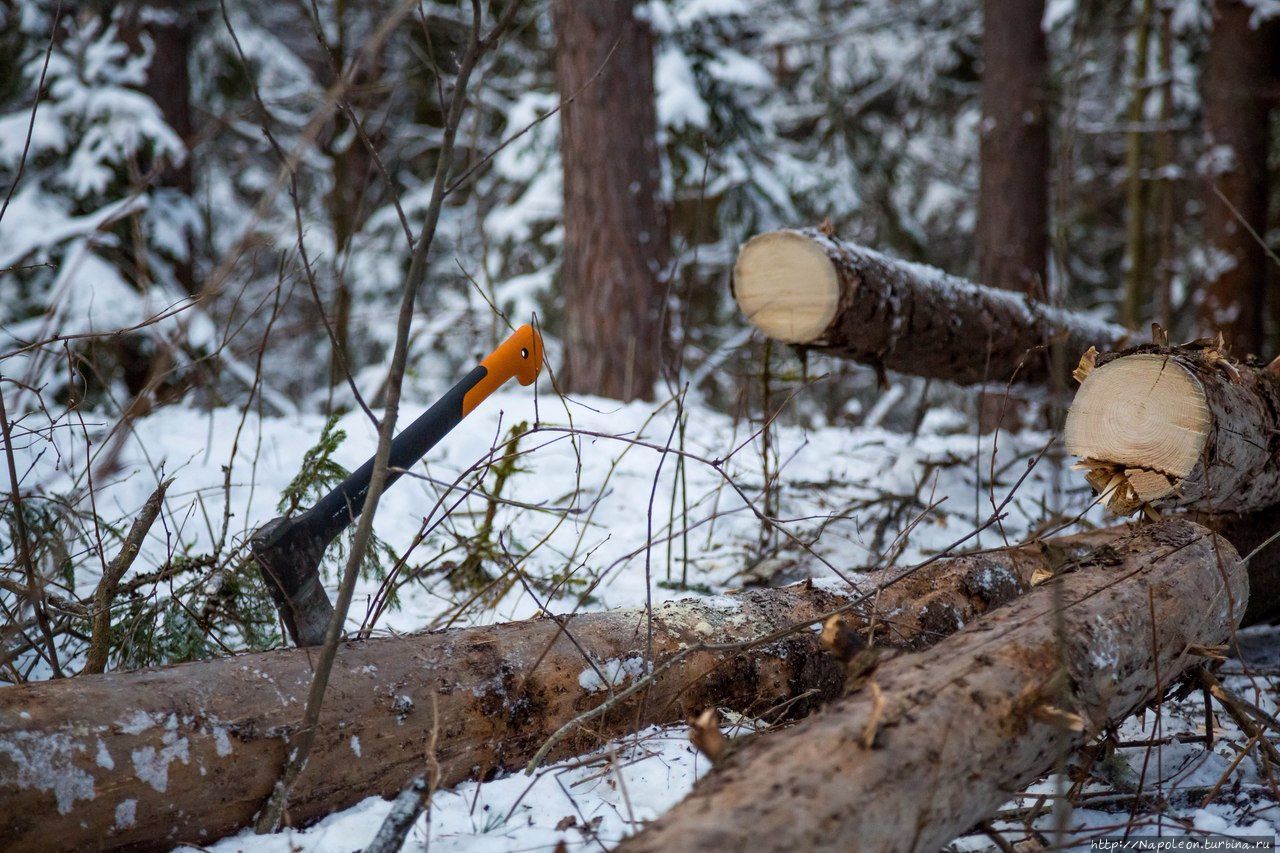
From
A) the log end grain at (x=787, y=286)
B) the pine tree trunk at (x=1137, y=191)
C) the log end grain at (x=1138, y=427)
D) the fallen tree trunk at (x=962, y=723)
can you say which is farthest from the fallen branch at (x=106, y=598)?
the pine tree trunk at (x=1137, y=191)

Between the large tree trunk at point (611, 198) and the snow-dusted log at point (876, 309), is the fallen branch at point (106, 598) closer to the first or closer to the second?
the snow-dusted log at point (876, 309)

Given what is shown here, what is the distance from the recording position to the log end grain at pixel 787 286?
293cm

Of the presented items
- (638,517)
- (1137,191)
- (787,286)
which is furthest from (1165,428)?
(1137,191)

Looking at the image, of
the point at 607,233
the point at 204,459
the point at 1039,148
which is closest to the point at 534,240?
the point at 607,233

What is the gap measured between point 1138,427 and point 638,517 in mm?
1927

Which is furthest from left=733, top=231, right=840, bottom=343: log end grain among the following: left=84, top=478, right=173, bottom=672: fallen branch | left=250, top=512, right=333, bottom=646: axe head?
left=84, top=478, right=173, bottom=672: fallen branch

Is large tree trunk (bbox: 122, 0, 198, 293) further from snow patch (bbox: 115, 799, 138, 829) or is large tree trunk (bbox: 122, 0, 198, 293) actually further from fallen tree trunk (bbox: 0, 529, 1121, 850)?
snow patch (bbox: 115, 799, 138, 829)

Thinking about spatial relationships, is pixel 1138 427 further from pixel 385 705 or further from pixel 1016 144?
pixel 1016 144

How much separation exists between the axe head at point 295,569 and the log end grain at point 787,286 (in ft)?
5.95

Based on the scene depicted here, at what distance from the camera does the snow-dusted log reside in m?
2.94

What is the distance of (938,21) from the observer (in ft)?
30.5

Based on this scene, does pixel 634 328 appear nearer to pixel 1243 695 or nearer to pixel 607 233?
pixel 607 233

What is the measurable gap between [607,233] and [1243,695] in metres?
4.04

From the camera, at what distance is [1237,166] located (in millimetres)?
6410
